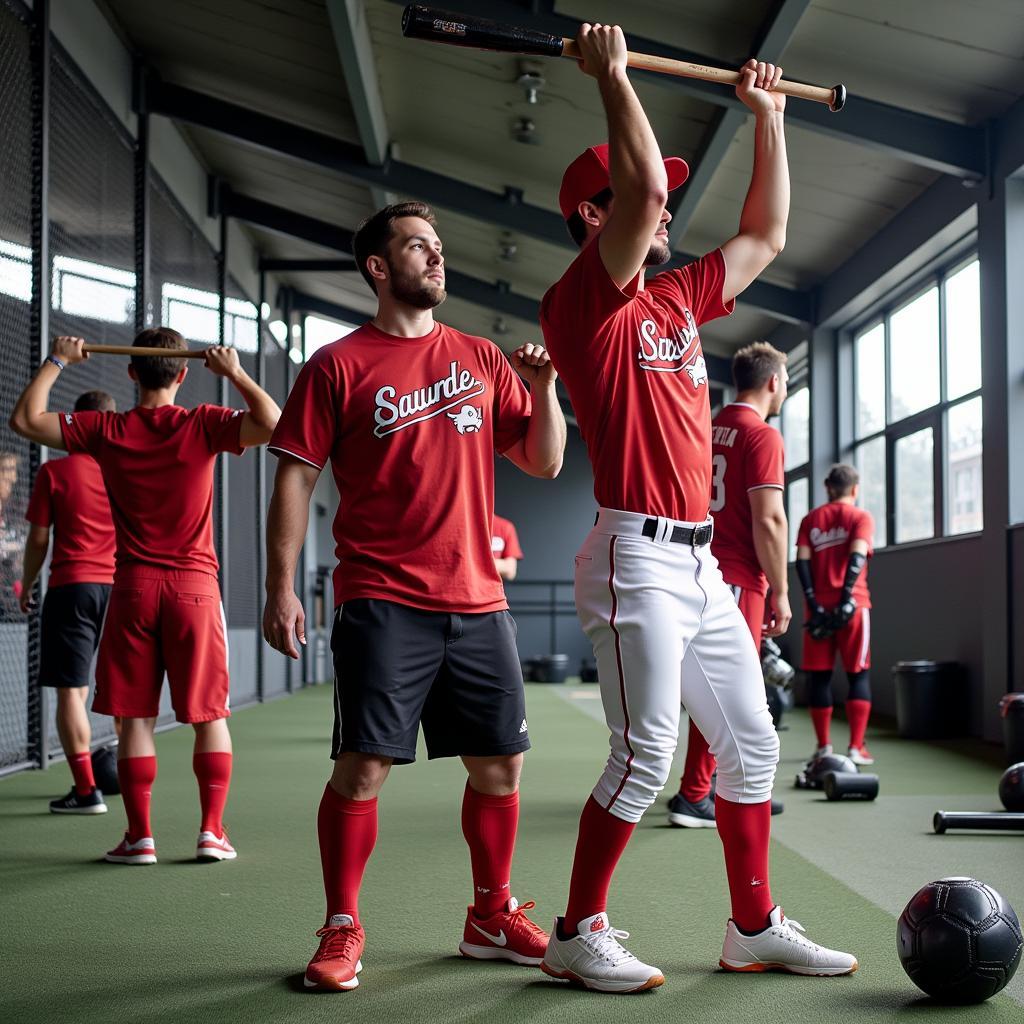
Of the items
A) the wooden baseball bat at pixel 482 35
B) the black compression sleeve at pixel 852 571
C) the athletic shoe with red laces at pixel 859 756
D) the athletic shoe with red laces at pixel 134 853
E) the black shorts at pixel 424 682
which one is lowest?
the athletic shoe with red laces at pixel 859 756

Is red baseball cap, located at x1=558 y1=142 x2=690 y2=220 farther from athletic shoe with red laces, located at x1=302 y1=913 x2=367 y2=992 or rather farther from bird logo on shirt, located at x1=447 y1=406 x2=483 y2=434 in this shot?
athletic shoe with red laces, located at x1=302 y1=913 x2=367 y2=992

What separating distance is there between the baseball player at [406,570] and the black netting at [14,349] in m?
3.70

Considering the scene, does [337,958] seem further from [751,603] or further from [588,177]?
[751,603]

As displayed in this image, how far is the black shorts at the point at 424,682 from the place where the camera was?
8.43ft

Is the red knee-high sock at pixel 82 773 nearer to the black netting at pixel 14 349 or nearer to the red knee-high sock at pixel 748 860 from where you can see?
the black netting at pixel 14 349

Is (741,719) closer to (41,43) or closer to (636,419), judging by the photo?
(636,419)

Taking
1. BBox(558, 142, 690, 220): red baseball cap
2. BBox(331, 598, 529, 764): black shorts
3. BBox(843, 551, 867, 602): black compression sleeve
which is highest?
BBox(558, 142, 690, 220): red baseball cap

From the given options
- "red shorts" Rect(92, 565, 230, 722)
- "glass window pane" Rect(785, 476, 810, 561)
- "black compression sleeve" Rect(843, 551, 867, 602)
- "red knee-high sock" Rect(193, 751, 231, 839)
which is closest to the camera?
"red shorts" Rect(92, 565, 230, 722)

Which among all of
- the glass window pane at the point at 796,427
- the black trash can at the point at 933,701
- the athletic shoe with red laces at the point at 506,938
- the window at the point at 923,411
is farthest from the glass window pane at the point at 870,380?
the athletic shoe with red laces at the point at 506,938

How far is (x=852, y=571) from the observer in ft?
20.8

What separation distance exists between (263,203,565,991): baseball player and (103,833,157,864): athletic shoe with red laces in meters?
1.45

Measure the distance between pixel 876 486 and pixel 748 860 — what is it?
8527 mm

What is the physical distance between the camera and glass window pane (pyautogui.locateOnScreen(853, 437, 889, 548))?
1052 cm

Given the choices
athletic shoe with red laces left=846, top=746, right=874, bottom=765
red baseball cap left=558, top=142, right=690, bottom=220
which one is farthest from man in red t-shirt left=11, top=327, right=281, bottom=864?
athletic shoe with red laces left=846, top=746, right=874, bottom=765
